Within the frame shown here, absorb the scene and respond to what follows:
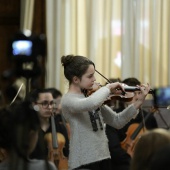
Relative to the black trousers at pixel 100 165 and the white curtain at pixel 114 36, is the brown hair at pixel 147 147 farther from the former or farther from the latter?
the white curtain at pixel 114 36

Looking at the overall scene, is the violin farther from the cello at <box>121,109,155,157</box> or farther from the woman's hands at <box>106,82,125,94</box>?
the cello at <box>121,109,155,157</box>

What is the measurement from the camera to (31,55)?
1550mm

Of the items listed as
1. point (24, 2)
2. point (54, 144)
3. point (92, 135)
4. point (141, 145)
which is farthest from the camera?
point (24, 2)

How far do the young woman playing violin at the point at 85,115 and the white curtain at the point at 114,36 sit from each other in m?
2.55

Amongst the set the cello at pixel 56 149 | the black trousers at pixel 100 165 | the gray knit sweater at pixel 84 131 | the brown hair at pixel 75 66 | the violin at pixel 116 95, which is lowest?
the cello at pixel 56 149

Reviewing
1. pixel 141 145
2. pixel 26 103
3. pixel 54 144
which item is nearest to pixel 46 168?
pixel 26 103

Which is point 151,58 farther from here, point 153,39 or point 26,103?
point 26,103

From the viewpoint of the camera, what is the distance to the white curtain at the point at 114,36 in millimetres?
6012

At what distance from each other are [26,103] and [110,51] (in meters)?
4.54

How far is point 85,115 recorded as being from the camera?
3.30 m

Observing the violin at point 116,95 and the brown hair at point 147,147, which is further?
the violin at point 116,95

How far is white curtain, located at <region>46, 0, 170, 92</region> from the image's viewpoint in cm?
601

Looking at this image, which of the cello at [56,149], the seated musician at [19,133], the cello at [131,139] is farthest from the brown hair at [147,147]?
the cello at [131,139]

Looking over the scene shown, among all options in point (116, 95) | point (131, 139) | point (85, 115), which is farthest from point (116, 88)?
point (131, 139)
